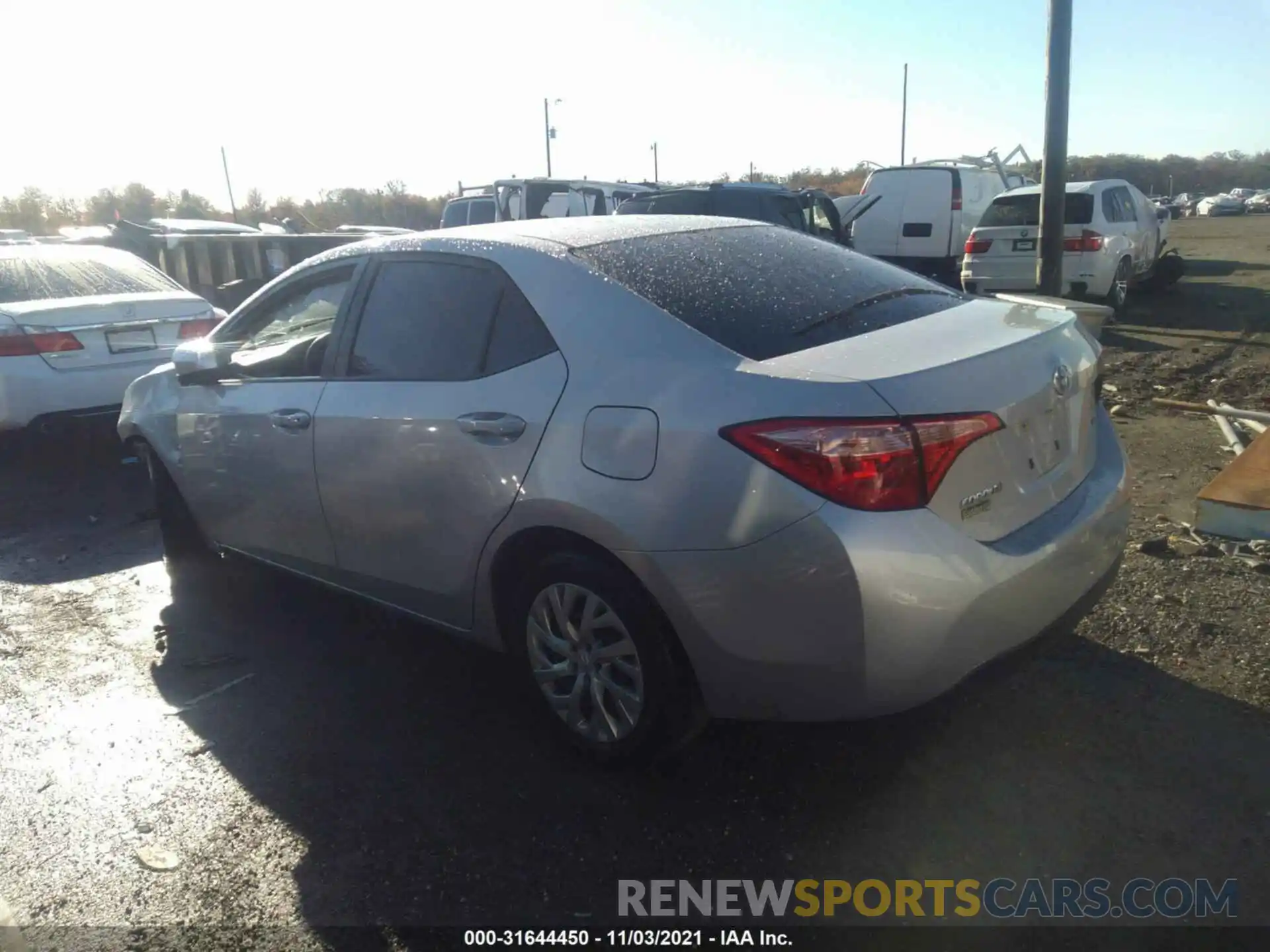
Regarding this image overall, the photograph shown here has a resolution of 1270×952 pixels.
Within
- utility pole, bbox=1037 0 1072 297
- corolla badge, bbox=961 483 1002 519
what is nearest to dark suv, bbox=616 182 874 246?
utility pole, bbox=1037 0 1072 297

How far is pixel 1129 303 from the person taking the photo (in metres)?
14.1

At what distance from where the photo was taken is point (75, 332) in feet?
22.3

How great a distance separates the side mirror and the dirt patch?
11.9ft

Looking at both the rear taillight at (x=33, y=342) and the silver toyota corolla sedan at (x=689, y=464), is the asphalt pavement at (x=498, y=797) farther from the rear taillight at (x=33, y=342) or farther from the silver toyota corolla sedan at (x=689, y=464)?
the rear taillight at (x=33, y=342)

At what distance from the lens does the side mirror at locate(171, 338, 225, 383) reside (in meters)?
4.11

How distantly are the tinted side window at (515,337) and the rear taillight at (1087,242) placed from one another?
10541 millimetres

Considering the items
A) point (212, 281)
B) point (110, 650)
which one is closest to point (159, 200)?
point (212, 281)

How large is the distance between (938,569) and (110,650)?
3549mm

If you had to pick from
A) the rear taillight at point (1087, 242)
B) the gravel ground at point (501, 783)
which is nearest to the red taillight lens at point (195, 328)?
the gravel ground at point (501, 783)

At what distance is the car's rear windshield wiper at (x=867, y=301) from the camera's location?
2904 mm

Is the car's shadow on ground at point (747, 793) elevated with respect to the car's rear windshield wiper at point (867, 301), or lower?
lower

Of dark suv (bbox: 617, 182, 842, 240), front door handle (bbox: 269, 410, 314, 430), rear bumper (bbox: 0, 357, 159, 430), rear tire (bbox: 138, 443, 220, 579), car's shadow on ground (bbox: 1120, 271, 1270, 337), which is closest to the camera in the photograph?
front door handle (bbox: 269, 410, 314, 430)

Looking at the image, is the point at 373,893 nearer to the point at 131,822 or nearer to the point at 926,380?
the point at 131,822

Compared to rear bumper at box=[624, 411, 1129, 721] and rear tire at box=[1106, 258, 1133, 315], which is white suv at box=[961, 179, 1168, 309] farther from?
rear bumper at box=[624, 411, 1129, 721]
